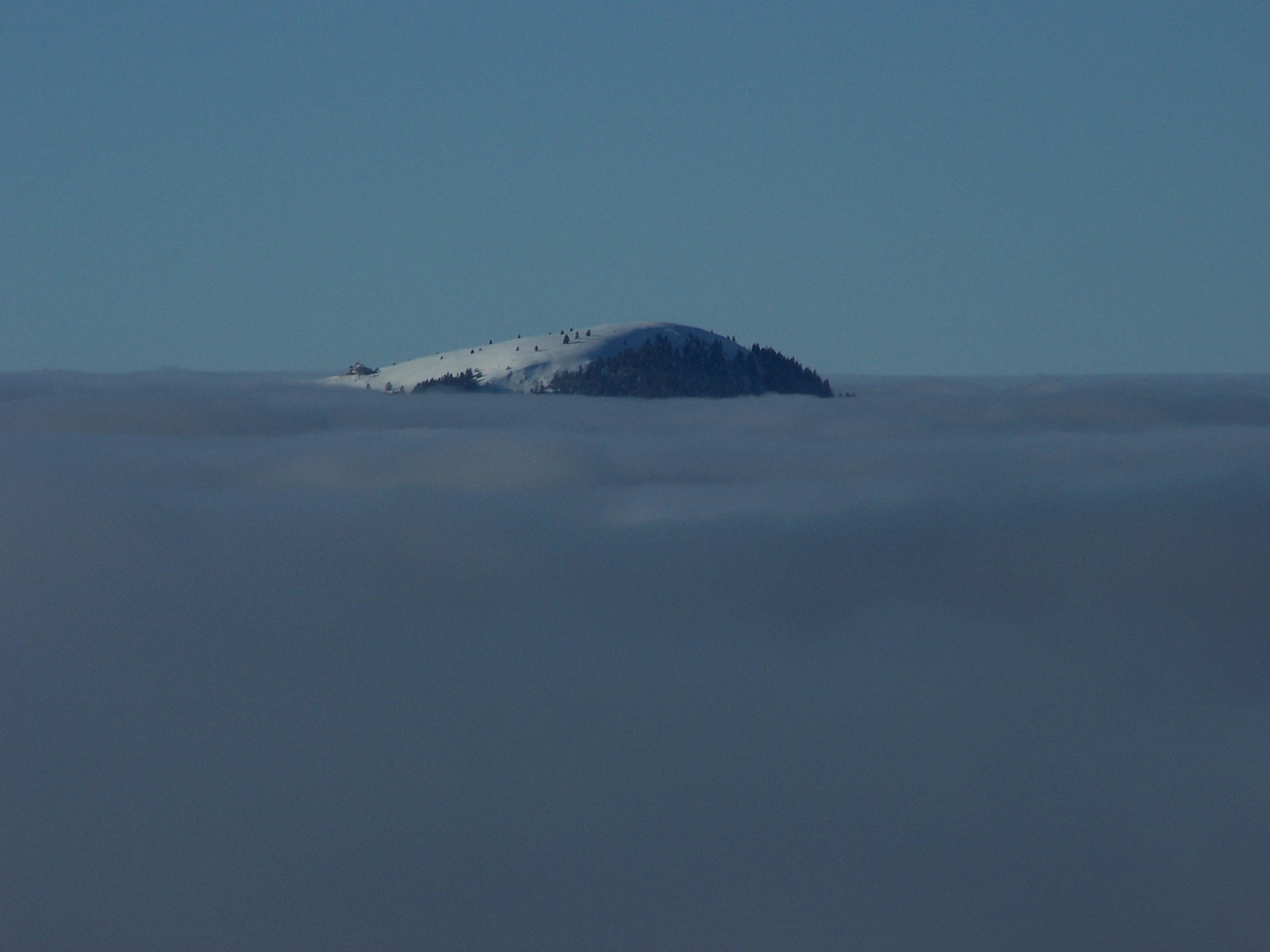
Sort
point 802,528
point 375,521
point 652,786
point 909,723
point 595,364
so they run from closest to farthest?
1. point 652,786
2. point 909,723
3. point 595,364
4. point 802,528
5. point 375,521

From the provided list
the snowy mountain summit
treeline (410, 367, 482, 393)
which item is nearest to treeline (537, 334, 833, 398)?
the snowy mountain summit

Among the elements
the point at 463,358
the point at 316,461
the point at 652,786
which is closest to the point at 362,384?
the point at 316,461

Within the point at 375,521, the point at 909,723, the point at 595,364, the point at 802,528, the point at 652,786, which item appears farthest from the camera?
the point at 375,521

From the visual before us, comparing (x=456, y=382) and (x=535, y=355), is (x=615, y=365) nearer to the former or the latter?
(x=535, y=355)

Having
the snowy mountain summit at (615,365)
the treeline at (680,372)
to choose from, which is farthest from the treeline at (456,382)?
the treeline at (680,372)

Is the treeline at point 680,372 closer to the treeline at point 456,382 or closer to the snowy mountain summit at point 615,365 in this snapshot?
the snowy mountain summit at point 615,365

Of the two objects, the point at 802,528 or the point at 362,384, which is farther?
the point at 362,384

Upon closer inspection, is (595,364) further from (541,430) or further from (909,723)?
(909,723)
